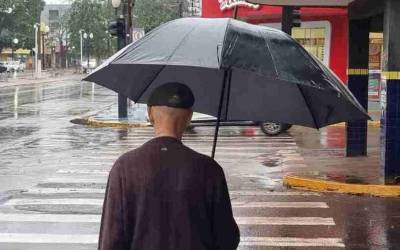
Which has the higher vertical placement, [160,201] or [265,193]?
[160,201]

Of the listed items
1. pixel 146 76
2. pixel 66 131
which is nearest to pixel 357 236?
pixel 146 76

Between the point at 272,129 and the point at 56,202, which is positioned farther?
the point at 272,129

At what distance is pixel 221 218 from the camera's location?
301 cm

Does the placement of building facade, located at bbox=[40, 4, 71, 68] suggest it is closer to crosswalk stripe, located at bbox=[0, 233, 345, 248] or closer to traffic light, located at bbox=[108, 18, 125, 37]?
traffic light, located at bbox=[108, 18, 125, 37]

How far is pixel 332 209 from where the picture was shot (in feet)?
30.4

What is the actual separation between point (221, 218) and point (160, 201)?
11.4 inches

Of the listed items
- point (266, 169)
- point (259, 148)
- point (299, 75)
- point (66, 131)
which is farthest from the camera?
point (66, 131)

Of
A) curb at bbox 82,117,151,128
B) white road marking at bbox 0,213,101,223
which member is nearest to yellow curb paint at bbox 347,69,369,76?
white road marking at bbox 0,213,101,223

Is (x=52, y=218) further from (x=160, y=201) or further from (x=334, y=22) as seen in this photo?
(x=334, y=22)

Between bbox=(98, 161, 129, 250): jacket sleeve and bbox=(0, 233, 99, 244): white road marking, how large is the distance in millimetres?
4649

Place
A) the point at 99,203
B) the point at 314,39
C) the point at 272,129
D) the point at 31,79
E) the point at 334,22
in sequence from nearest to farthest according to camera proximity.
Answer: the point at 99,203, the point at 272,129, the point at 334,22, the point at 314,39, the point at 31,79

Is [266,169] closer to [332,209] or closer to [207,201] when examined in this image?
[332,209]

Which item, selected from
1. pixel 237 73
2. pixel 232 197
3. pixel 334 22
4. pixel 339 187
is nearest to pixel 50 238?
pixel 232 197

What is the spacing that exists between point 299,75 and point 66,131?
1731 cm
